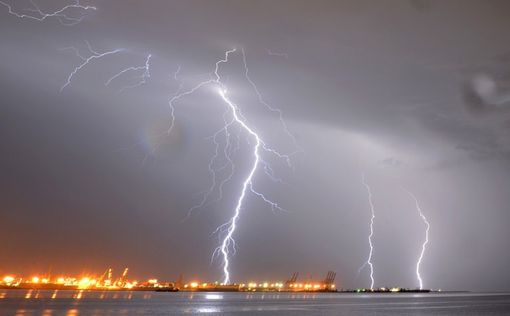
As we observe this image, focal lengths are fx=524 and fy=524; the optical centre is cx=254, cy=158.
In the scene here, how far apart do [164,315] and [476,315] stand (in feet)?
116

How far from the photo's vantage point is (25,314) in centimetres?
4809

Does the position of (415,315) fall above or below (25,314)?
above

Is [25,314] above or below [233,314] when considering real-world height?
below

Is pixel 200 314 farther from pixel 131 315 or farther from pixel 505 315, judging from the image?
pixel 505 315

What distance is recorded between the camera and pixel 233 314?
57.8 metres

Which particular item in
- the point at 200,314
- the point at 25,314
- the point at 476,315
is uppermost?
the point at 476,315

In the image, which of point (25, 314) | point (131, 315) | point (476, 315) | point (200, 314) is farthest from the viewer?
point (476, 315)

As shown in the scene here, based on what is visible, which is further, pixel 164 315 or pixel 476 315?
pixel 476 315

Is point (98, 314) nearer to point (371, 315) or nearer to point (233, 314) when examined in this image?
point (233, 314)

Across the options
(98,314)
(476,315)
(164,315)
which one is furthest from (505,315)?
(98,314)

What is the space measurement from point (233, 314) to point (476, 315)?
28.0 metres

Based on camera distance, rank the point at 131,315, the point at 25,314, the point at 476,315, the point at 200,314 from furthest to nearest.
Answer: the point at 476,315
the point at 200,314
the point at 131,315
the point at 25,314

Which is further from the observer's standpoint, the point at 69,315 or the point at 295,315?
the point at 295,315

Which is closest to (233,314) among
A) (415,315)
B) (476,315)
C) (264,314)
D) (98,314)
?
(264,314)
